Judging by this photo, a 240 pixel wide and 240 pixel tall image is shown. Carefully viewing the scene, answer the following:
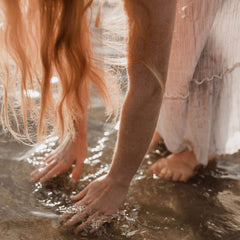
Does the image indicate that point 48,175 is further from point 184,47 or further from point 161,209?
point 184,47

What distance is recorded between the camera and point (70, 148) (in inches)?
61.7

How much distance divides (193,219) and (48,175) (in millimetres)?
534

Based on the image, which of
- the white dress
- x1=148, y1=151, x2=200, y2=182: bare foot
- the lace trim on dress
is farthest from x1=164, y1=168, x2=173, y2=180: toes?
the lace trim on dress

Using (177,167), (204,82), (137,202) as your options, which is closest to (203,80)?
(204,82)

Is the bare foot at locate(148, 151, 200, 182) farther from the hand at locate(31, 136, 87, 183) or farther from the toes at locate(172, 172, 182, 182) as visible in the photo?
the hand at locate(31, 136, 87, 183)

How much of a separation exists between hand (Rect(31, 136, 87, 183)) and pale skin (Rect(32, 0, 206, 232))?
19 cm

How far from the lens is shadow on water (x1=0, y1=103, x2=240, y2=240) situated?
4.32 feet

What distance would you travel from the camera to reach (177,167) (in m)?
1.61

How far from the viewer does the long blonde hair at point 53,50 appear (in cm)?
113

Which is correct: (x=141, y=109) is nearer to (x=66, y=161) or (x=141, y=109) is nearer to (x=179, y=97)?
(x=179, y=97)

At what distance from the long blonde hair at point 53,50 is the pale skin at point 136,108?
15cm

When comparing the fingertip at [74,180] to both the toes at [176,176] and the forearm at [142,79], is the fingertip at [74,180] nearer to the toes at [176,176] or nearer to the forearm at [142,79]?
the forearm at [142,79]

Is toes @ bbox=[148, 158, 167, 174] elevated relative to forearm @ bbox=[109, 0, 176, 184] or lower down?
lower down

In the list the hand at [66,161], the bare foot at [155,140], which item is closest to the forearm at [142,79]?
the hand at [66,161]
